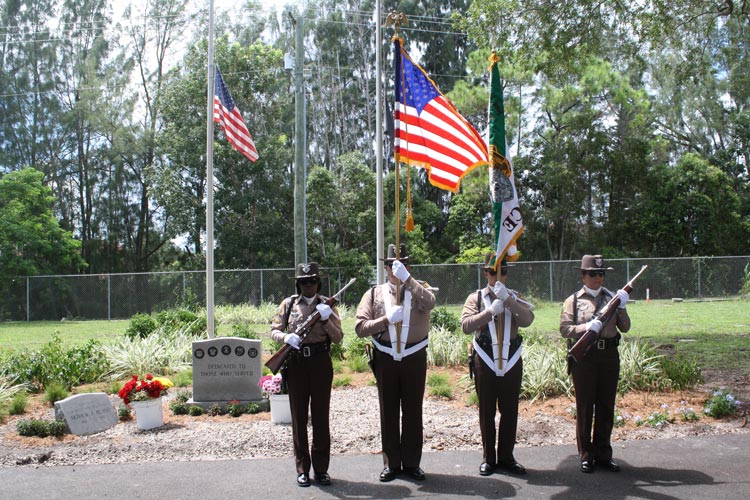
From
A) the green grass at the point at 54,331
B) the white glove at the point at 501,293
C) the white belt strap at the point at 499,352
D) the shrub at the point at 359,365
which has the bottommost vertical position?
the green grass at the point at 54,331

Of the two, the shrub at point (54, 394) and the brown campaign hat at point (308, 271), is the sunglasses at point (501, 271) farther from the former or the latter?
the shrub at point (54, 394)

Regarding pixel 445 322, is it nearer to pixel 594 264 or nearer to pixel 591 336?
pixel 594 264

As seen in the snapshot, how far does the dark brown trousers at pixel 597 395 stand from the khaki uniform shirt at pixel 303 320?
2211 mm

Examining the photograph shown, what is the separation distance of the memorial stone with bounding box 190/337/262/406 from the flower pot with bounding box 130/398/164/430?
35.7 inches

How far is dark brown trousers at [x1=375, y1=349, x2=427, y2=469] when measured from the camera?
19.1 feet

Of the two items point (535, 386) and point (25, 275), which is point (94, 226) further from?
point (535, 386)

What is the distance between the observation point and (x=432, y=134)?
25.6 ft

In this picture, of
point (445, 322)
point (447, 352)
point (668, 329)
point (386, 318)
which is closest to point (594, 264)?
point (386, 318)

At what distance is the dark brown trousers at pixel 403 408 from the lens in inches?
230

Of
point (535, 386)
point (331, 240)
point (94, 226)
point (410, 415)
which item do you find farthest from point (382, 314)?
point (94, 226)

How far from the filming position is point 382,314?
5.97 m

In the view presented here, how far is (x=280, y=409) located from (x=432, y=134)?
12.3ft

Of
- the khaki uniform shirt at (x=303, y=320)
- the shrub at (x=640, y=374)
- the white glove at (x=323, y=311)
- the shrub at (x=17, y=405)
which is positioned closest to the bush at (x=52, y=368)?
the shrub at (x=17, y=405)

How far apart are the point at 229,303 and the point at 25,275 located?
9.34 m
